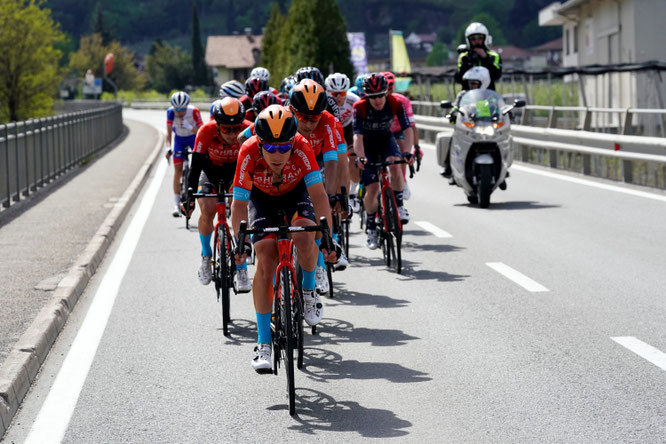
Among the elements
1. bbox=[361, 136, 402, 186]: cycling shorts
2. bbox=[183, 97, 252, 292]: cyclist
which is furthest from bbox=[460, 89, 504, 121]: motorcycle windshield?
bbox=[183, 97, 252, 292]: cyclist

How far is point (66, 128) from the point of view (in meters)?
25.5

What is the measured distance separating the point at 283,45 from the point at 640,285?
65.5 m

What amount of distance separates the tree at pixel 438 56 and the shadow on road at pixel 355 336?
627 feet

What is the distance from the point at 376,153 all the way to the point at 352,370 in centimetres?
498

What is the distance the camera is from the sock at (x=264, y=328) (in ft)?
20.9

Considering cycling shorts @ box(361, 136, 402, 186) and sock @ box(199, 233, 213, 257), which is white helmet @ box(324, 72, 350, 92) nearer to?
cycling shorts @ box(361, 136, 402, 186)

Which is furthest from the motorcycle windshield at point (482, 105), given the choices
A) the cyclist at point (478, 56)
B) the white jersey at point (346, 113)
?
the white jersey at point (346, 113)

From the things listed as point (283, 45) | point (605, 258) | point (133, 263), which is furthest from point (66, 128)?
point (283, 45)

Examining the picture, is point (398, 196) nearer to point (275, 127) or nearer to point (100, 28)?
point (275, 127)

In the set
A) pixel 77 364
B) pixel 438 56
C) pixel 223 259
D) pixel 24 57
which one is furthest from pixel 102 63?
pixel 77 364

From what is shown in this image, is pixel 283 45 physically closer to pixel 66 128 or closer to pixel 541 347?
pixel 66 128

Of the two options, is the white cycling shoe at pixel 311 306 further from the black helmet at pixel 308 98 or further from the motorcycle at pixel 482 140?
the motorcycle at pixel 482 140

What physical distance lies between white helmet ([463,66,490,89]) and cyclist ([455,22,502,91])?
11.2 inches

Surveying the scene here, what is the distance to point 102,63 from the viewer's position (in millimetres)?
155625
